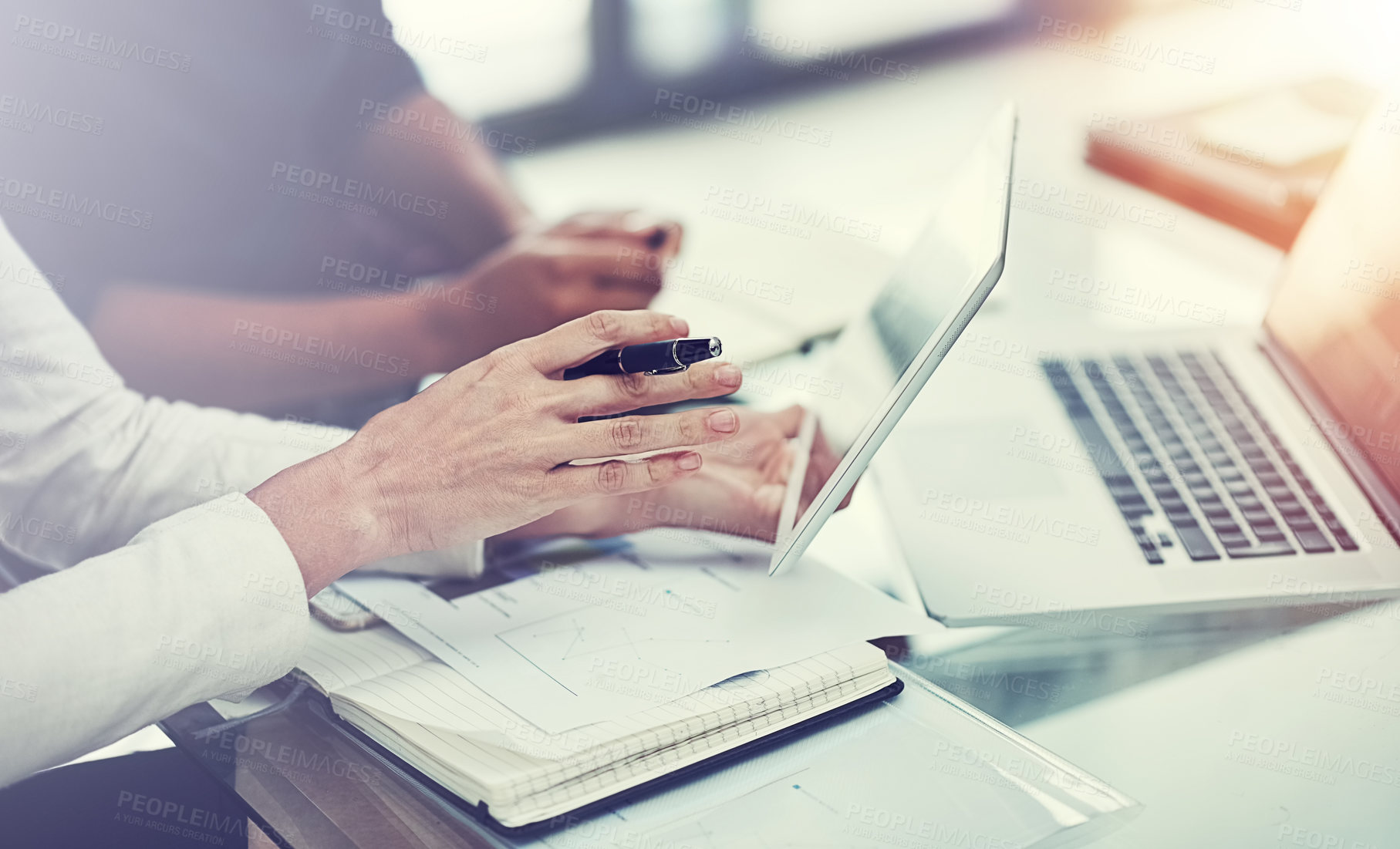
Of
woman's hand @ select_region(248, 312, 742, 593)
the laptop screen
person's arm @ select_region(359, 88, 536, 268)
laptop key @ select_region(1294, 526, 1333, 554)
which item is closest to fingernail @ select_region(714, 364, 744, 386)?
woman's hand @ select_region(248, 312, 742, 593)

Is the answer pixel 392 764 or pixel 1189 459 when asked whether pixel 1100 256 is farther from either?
pixel 392 764

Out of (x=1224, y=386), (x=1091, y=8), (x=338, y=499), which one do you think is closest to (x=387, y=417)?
(x=338, y=499)

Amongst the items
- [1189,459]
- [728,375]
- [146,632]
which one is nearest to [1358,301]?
[1189,459]

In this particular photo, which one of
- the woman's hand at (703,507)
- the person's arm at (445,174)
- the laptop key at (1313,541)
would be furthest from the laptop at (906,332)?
the person's arm at (445,174)

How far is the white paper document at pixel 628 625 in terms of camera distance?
0.65 m

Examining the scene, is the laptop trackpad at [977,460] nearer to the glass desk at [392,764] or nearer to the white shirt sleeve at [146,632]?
the glass desk at [392,764]

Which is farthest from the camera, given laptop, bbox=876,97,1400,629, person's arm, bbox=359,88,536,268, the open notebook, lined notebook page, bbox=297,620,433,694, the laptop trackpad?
person's arm, bbox=359,88,536,268

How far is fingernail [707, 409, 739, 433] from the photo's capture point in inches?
28.1

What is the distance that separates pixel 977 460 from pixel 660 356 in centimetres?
40

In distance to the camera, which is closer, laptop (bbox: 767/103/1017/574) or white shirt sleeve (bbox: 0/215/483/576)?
laptop (bbox: 767/103/1017/574)

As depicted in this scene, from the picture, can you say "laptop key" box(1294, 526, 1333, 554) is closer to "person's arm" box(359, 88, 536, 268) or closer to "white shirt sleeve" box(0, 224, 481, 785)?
"white shirt sleeve" box(0, 224, 481, 785)

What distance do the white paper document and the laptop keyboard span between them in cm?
26

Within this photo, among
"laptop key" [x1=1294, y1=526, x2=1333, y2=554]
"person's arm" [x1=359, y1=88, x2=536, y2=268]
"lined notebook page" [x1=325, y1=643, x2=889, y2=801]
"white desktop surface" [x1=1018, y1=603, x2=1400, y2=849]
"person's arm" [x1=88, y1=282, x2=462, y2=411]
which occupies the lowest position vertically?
"white desktop surface" [x1=1018, y1=603, x2=1400, y2=849]

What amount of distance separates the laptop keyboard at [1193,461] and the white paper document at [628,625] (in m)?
0.26
